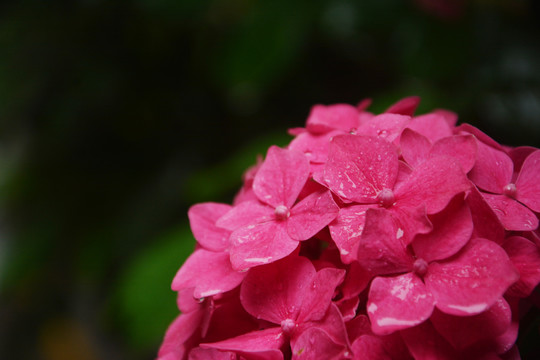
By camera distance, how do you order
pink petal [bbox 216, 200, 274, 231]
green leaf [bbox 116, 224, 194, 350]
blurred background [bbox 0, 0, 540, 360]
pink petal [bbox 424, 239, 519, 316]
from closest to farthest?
pink petal [bbox 424, 239, 519, 316] < pink petal [bbox 216, 200, 274, 231] < green leaf [bbox 116, 224, 194, 350] < blurred background [bbox 0, 0, 540, 360]

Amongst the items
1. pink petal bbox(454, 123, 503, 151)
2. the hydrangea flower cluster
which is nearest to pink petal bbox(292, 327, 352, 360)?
the hydrangea flower cluster

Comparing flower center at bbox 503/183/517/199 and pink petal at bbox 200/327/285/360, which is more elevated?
pink petal at bbox 200/327/285/360

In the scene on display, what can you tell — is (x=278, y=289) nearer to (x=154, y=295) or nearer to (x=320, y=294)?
(x=320, y=294)

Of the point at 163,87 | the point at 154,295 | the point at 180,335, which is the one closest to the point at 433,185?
the point at 180,335

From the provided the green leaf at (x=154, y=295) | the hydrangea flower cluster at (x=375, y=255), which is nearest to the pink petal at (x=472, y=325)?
the hydrangea flower cluster at (x=375, y=255)

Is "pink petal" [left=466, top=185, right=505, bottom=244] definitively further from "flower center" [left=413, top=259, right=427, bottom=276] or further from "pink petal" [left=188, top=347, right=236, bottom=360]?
"pink petal" [left=188, top=347, right=236, bottom=360]

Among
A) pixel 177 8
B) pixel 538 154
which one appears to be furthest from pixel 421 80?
pixel 538 154

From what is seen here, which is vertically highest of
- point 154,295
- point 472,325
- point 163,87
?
point 163,87
